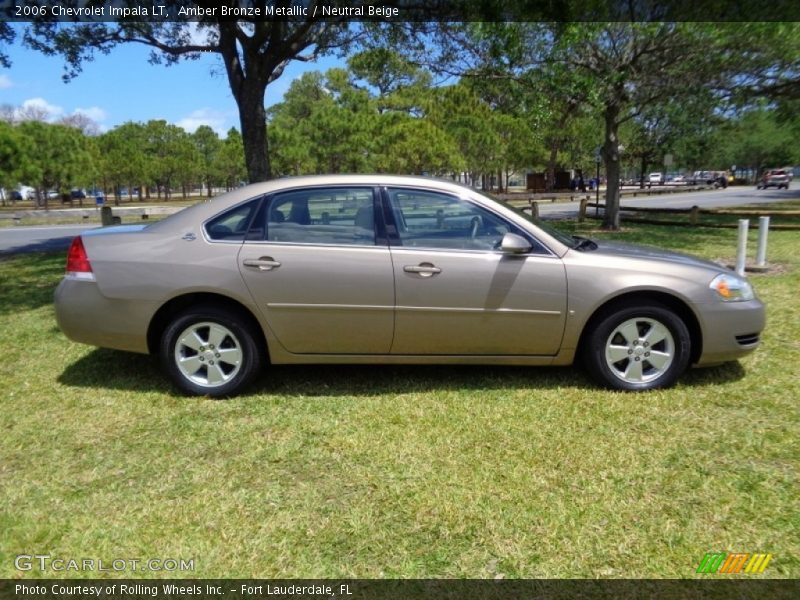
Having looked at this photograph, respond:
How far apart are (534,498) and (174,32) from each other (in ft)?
39.3

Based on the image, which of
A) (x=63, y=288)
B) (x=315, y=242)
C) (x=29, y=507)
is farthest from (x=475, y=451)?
(x=63, y=288)

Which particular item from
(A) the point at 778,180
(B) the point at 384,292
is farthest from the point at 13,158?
(A) the point at 778,180

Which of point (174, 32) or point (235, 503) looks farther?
point (174, 32)

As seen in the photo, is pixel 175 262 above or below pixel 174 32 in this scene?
below

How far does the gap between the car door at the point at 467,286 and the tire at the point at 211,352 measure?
3.53 feet

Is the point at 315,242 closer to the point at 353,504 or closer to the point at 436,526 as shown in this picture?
the point at 353,504

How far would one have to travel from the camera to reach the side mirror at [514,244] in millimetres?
3713

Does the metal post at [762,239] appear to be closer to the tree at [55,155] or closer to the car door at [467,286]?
the car door at [467,286]

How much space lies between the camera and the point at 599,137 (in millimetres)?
38188

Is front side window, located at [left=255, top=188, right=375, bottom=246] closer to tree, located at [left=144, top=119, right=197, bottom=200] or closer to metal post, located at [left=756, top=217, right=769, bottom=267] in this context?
metal post, located at [left=756, top=217, right=769, bottom=267]

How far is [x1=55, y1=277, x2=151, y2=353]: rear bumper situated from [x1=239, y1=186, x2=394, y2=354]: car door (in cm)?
88

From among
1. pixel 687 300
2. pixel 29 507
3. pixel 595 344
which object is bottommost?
pixel 29 507

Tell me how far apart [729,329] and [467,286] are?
1.90 metres

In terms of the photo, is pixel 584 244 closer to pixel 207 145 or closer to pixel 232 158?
pixel 232 158
